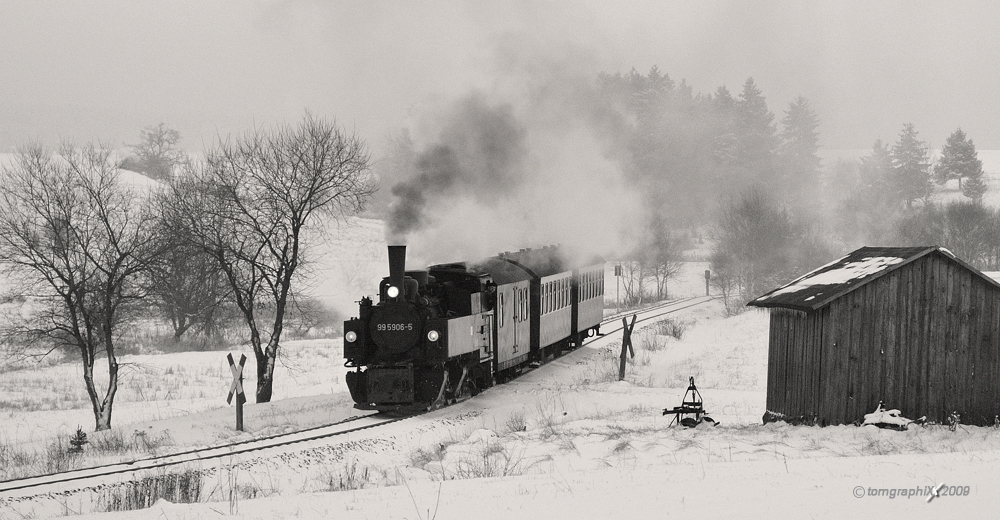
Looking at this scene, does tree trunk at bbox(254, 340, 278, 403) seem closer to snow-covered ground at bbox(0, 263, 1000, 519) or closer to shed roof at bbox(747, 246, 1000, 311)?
snow-covered ground at bbox(0, 263, 1000, 519)

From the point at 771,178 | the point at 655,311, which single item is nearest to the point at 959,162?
the point at 771,178

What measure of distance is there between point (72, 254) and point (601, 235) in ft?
68.6

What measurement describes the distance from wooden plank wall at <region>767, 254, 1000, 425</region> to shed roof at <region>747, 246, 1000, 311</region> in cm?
17

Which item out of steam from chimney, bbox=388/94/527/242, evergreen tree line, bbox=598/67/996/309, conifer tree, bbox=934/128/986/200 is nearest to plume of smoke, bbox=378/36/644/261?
steam from chimney, bbox=388/94/527/242

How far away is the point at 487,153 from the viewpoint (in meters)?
27.7

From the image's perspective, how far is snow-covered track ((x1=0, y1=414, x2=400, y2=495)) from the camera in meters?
10.9

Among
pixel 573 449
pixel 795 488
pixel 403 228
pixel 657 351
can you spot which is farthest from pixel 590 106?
pixel 795 488

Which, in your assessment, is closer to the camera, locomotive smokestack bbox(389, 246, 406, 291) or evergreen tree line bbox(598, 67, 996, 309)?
locomotive smokestack bbox(389, 246, 406, 291)

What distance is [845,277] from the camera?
14.2 m

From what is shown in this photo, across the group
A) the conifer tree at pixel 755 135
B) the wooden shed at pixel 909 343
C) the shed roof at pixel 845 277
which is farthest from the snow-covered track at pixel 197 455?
the conifer tree at pixel 755 135

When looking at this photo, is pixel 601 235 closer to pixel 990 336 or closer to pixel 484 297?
pixel 484 297

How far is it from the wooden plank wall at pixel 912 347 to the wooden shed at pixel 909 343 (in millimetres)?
16

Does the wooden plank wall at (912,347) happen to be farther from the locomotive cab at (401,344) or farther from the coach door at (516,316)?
the coach door at (516,316)

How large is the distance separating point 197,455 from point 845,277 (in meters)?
10.8
